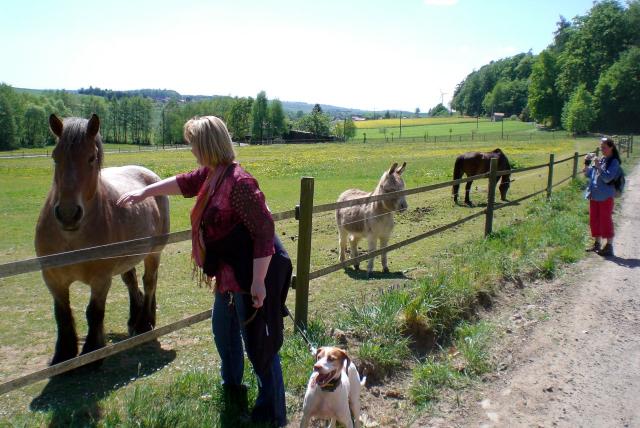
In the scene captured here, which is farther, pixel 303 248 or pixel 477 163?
pixel 477 163

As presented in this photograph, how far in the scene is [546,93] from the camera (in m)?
88.3

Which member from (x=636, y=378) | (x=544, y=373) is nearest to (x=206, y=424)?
(x=544, y=373)

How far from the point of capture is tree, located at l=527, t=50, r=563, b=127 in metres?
87.5

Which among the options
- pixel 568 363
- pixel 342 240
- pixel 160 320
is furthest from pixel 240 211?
pixel 342 240

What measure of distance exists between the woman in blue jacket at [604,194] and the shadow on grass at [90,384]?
7592 mm

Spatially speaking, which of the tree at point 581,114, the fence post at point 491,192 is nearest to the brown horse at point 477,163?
the fence post at point 491,192

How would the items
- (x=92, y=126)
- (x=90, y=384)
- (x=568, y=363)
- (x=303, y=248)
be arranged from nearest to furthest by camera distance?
(x=92, y=126) → (x=90, y=384) → (x=568, y=363) → (x=303, y=248)

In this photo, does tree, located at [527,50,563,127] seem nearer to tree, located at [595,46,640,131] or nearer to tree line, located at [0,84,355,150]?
tree, located at [595,46,640,131]

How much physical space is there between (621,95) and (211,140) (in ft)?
279

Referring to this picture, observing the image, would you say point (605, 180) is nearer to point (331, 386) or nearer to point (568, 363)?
point (568, 363)

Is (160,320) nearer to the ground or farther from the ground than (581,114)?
nearer to the ground

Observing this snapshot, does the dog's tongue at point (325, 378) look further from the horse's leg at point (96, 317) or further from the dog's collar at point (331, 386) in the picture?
the horse's leg at point (96, 317)

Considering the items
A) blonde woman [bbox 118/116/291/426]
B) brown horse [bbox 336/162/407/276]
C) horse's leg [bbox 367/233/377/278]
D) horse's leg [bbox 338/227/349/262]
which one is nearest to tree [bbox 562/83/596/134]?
brown horse [bbox 336/162/407/276]

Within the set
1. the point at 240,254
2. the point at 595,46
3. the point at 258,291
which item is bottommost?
the point at 258,291
